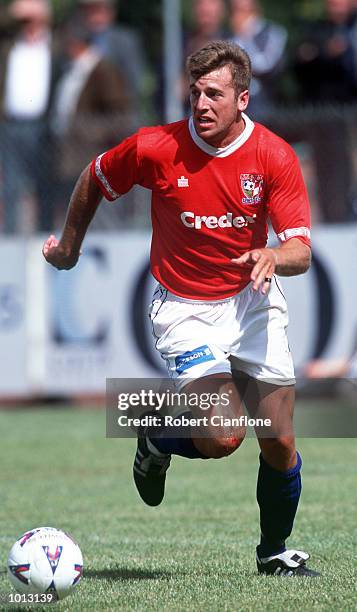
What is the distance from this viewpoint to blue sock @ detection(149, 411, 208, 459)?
19.0 feet

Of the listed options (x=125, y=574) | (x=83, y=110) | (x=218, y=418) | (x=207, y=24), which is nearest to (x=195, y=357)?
(x=218, y=418)

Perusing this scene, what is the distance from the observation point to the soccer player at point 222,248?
5.64m

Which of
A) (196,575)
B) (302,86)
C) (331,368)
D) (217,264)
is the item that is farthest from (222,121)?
(302,86)

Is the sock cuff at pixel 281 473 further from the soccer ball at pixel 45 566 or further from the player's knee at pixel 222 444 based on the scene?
the soccer ball at pixel 45 566

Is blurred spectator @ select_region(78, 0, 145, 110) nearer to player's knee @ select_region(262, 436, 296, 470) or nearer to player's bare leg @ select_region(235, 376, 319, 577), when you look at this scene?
player's bare leg @ select_region(235, 376, 319, 577)

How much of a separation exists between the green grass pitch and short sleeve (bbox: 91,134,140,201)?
182cm

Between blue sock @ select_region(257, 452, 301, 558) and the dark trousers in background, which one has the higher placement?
the dark trousers in background

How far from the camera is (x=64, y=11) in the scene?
22.1 m

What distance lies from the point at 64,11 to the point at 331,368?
12131 mm

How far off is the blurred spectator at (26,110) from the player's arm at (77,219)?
6.58m

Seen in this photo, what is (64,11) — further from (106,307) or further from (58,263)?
(58,263)

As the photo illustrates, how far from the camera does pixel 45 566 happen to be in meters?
5.10

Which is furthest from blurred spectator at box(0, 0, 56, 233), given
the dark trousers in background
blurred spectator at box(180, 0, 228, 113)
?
blurred spectator at box(180, 0, 228, 113)

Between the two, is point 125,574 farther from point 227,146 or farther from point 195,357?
point 227,146
